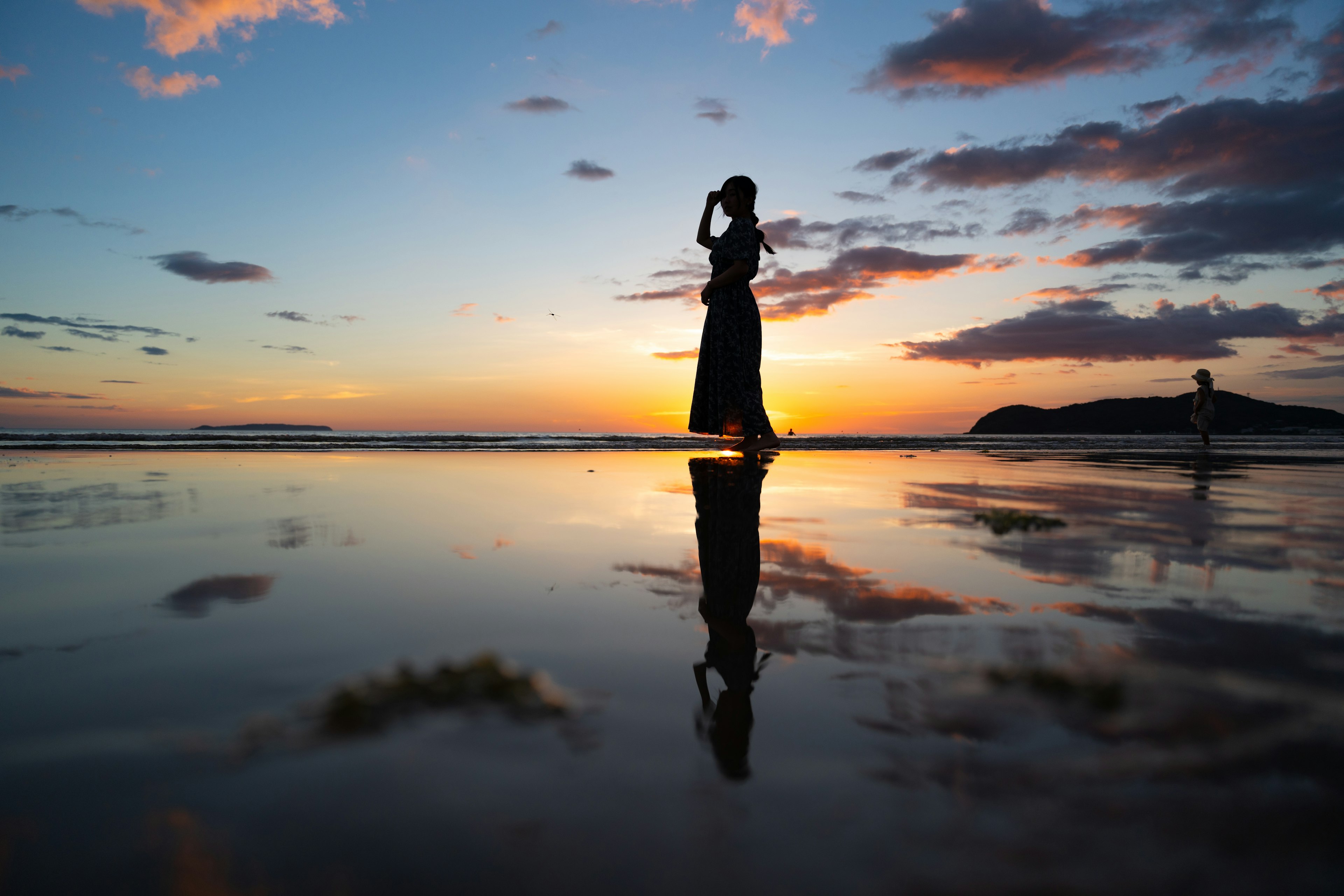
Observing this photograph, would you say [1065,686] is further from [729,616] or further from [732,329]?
[732,329]

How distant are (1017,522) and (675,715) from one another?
2595 millimetres

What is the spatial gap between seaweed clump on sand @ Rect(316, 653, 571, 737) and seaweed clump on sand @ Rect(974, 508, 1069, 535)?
93.3 inches

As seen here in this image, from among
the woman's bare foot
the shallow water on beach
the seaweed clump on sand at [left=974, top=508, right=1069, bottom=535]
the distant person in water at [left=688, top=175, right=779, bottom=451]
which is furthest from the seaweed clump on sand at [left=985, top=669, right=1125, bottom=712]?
the woman's bare foot

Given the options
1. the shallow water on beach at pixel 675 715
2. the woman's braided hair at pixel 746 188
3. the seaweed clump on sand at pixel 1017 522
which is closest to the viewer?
the shallow water on beach at pixel 675 715

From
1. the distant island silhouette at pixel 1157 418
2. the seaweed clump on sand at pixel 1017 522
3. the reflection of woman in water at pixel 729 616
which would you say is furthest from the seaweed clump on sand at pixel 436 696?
the distant island silhouette at pixel 1157 418

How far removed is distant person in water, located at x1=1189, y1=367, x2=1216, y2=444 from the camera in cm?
1557

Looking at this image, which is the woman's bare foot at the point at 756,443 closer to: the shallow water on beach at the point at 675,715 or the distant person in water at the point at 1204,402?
the shallow water on beach at the point at 675,715

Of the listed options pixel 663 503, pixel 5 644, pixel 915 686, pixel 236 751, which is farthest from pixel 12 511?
pixel 915 686

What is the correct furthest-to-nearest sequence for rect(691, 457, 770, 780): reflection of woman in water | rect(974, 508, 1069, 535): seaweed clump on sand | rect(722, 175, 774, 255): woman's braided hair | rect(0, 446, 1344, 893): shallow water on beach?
1. rect(722, 175, 774, 255): woman's braided hair
2. rect(974, 508, 1069, 535): seaweed clump on sand
3. rect(691, 457, 770, 780): reflection of woman in water
4. rect(0, 446, 1344, 893): shallow water on beach

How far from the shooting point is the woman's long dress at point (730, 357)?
273 inches

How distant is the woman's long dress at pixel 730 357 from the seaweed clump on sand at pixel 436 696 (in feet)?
19.2

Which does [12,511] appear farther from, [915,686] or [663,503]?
[915,686]

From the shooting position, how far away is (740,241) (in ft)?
21.8

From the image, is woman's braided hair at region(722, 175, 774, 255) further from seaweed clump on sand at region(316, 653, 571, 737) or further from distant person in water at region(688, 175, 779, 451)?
seaweed clump on sand at region(316, 653, 571, 737)
